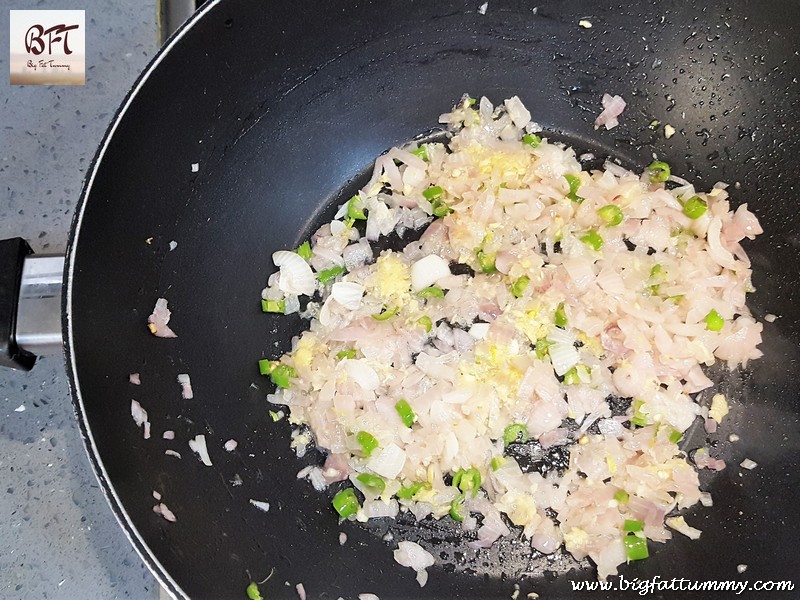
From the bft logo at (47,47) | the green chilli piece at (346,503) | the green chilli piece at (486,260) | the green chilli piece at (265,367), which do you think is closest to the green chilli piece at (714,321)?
the green chilli piece at (486,260)

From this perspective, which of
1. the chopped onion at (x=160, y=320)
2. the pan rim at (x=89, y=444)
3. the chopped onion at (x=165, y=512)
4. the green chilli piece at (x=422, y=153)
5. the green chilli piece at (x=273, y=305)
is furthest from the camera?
the green chilli piece at (x=422, y=153)

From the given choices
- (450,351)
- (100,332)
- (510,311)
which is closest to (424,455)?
(450,351)

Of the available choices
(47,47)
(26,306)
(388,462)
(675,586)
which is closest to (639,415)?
(675,586)

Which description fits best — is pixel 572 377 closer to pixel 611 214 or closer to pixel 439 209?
pixel 611 214

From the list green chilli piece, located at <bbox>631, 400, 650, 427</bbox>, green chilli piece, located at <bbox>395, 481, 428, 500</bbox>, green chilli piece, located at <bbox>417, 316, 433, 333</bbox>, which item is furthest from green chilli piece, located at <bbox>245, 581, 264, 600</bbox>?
green chilli piece, located at <bbox>631, 400, 650, 427</bbox>

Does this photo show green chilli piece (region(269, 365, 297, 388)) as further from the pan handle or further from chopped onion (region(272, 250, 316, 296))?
the pan handle

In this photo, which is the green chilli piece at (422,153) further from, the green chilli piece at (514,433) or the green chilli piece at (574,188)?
the green chilli piece at (514,433)

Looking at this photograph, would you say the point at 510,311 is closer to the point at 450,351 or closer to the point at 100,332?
the point at 450,351

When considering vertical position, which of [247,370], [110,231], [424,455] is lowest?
[424,455]
